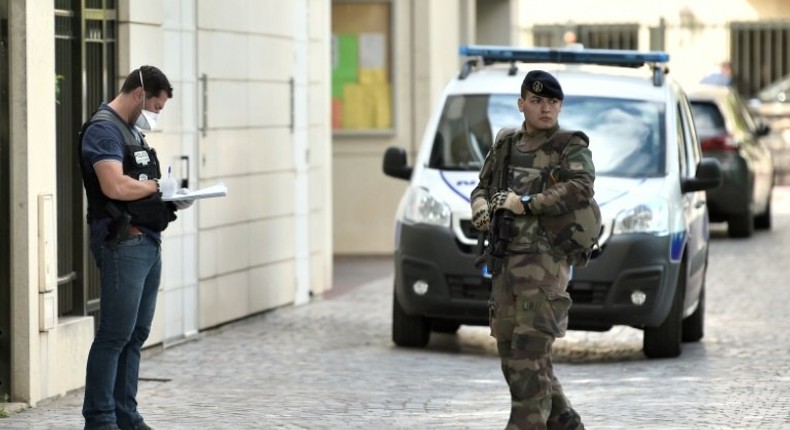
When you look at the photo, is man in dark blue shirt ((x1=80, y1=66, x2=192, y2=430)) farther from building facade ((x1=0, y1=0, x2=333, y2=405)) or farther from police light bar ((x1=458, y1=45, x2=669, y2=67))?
police light bar ((x1=458, y1=45, x2=669, y2=67))

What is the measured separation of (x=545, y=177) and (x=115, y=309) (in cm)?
200

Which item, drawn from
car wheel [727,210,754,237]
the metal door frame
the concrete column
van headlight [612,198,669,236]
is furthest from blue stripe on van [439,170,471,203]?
car wheel [727,210,754,237]

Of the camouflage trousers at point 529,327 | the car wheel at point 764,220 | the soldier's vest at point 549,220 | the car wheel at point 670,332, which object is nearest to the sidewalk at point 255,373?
the camouflage trousers at point 529,327

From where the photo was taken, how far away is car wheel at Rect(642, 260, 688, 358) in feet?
40.0

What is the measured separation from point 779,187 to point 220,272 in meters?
21.7

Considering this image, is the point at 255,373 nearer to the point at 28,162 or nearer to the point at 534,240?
the point at 28,162

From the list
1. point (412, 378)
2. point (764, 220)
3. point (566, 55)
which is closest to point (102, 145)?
point (412, 378)

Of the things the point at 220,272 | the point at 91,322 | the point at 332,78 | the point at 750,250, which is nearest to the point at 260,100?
the point at 220,272

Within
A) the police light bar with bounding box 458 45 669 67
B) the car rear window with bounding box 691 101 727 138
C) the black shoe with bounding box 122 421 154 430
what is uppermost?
the police light bar with bounding box 458 45 669 67

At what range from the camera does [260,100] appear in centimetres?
1441

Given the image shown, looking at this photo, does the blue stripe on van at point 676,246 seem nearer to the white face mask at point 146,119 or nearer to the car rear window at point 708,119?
the white face mask at point 146,119

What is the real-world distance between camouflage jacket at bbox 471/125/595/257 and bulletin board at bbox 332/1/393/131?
460 inches

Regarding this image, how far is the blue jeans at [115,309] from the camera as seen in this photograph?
338 inches

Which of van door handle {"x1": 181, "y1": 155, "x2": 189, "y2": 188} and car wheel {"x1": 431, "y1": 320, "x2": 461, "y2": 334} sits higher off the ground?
van door handle {"x1": 181, "y1": 155, "x2": 189, "y2": 188}
